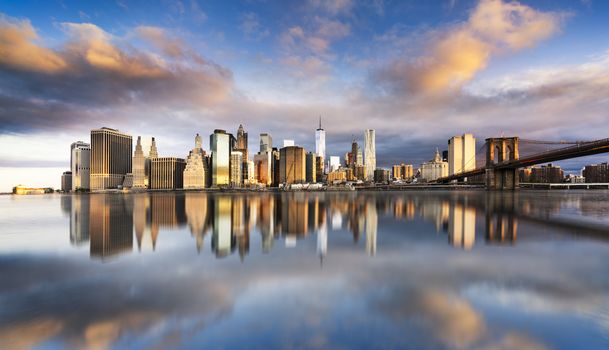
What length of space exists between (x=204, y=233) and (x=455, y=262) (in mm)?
14992

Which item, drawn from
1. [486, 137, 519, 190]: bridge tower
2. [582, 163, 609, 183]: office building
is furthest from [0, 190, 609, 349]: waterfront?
[582, 163, 609, 183]: office building

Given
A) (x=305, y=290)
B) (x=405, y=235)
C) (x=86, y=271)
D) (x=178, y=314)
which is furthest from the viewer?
(x=405, y=235)

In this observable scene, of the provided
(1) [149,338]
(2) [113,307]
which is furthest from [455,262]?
(2) [113,307]

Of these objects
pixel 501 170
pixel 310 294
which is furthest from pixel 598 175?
pixel 310 294

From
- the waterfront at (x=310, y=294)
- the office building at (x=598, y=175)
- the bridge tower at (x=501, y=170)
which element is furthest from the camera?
the office building at (x=598, y=175)

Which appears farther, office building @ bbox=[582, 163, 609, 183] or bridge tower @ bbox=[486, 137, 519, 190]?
office building @ bbox=[582, 163, 609, 183]

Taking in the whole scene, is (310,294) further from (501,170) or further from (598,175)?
(598,175)

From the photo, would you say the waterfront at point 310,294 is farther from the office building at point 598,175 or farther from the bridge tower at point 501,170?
the office building at point 598,175

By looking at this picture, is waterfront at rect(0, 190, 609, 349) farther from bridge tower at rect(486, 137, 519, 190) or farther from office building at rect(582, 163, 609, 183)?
office building at rect(582, 163, 609, 183)

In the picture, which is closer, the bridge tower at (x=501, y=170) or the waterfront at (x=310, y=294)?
the waterfront at (x=310, y=294)

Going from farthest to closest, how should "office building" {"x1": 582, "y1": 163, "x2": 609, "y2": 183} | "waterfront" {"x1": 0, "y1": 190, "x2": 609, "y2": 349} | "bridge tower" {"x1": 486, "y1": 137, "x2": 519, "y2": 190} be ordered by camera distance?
1. "office building" {"x1": 582, "y1": 163, "x2": 609, "y2": 183}
2. "bridge tower" {"x1": 486, "y1": 137, "x2": 519, "y2": 190}
3. "waterfront" {"x1": 0, "y1": 190, "x2": 609, "y2": 349}

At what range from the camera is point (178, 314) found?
741 centimetres

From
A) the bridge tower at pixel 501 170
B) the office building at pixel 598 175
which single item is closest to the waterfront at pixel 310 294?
the bridge tower at pixel 501 170

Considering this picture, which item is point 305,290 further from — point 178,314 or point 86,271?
point 86,271
